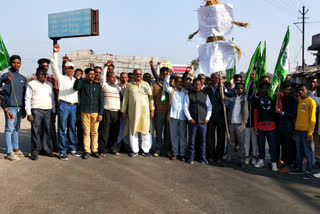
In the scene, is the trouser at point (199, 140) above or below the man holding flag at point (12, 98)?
below

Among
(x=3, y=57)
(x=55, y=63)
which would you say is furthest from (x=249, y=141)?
(x=3, y=57)

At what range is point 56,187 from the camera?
4.24 meters

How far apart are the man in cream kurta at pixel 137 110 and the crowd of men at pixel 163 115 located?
2 cm

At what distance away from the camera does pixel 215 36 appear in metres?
5.93

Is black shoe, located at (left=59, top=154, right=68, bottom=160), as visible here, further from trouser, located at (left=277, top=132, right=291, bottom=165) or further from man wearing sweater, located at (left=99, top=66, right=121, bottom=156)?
trouser, located at (left=277, top=132, right=291, bottom=165)

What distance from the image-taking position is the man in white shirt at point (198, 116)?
230 inches

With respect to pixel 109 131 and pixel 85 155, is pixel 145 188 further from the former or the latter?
pixel 109 131

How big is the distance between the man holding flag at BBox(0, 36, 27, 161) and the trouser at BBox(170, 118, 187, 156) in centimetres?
321

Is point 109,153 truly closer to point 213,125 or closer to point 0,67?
point 213,125

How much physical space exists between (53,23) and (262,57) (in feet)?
53.9

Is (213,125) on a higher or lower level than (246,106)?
lower

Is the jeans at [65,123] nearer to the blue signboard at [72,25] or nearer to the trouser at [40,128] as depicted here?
the trouser at [40,128]

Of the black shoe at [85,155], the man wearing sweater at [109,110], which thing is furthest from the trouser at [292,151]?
the black shoe at [85,155]

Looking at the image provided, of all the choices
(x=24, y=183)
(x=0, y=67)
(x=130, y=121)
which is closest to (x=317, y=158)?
(x=130, y=121)
